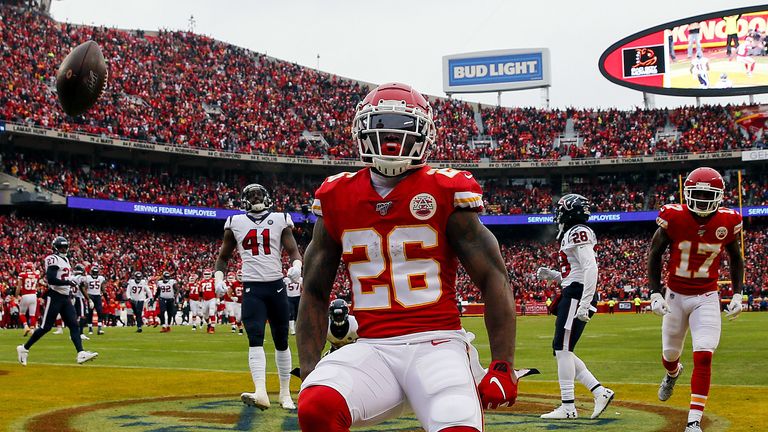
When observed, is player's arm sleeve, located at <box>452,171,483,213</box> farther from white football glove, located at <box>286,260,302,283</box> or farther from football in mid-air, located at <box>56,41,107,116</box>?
football in mid-air, located at <box>56,41,107,116</box>

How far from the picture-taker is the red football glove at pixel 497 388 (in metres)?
3.53

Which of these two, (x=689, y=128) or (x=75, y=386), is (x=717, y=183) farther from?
A: (x=689, y=128)

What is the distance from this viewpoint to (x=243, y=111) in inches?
1941

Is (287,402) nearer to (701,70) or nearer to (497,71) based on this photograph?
(701,70)

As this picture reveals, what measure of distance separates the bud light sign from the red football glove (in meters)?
54.5

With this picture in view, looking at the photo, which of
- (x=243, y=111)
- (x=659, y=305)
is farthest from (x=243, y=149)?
(x=659, y=305)

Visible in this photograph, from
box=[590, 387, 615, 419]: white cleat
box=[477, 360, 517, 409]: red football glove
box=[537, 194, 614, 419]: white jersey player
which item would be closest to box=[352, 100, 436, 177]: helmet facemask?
box=[477, 360, 517, 409]: red football glove

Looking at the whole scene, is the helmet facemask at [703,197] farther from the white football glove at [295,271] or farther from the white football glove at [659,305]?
the white football glove at [295,271]

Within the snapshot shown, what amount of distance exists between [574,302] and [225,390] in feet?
14.8

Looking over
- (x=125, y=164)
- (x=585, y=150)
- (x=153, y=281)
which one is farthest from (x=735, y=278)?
(x=585, y=150)

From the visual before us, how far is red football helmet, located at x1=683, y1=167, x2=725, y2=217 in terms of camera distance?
25.8ft

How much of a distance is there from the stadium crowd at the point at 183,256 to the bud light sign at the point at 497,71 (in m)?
10.9

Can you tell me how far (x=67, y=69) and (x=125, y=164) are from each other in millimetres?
31830

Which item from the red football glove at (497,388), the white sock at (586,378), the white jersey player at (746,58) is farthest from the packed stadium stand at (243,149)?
the red football glove at (497,388)
